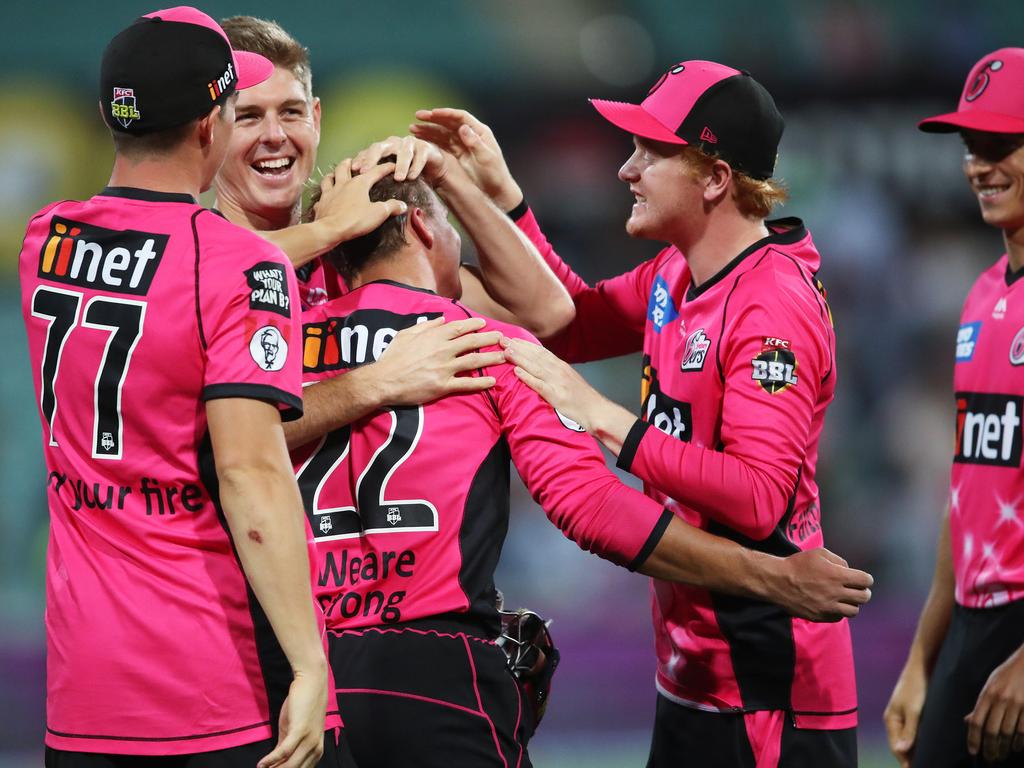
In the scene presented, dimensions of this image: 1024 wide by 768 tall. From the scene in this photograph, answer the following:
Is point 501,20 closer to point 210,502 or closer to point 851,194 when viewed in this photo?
point 851,194

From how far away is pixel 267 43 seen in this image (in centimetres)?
367

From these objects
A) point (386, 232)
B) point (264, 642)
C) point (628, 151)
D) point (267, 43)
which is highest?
point (628, 151)

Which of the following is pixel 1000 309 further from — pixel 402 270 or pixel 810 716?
pixel 402 270

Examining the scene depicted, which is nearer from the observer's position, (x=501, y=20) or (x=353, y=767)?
(x=353, y=767)

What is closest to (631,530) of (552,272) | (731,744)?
(731,744)

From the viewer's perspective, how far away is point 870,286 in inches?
369

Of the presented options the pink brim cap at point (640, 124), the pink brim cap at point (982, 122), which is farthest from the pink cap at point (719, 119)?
the pink brim cap at point (982, 122)

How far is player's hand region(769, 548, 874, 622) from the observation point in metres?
2.91

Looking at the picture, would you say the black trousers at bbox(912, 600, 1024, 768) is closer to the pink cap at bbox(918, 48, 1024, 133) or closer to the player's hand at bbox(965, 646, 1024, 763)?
the player's hand at bbox(965, 646, 1024, 763)

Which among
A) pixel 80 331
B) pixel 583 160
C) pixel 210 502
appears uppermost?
pixel 583 160

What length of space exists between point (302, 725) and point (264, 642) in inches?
9.1

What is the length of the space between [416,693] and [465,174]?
164 cm

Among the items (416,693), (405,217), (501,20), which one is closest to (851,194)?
(501,20)

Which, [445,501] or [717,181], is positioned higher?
[717,181]
